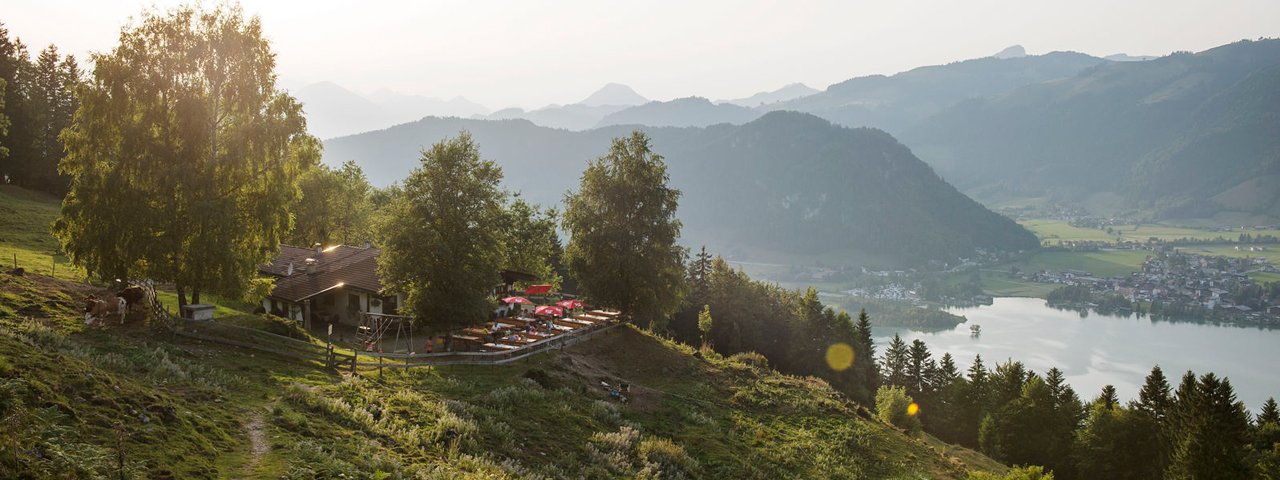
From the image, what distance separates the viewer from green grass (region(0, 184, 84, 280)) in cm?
3622

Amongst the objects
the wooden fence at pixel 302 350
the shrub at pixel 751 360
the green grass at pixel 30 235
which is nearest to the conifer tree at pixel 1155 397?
the shrub at pixel 751 360

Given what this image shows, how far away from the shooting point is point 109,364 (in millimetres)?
19562

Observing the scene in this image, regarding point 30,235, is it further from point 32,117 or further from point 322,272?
point 32,117

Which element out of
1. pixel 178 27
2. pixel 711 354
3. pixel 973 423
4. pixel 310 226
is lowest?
pixel 973 423

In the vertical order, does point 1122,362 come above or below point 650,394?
below

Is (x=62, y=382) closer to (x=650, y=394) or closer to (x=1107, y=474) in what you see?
(x=650, y=394)

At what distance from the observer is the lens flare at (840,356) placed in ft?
287

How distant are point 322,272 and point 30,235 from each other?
66.1 feet

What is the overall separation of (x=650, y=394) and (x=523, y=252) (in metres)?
33.3

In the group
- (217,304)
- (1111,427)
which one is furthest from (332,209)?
(1111,427)

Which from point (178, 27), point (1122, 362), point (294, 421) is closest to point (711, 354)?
point (294, 421)

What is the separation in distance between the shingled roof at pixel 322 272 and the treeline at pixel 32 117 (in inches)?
1289

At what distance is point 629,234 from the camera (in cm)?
4584

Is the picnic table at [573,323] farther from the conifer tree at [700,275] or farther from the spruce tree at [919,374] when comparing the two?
the spruce tree at [919,374]
